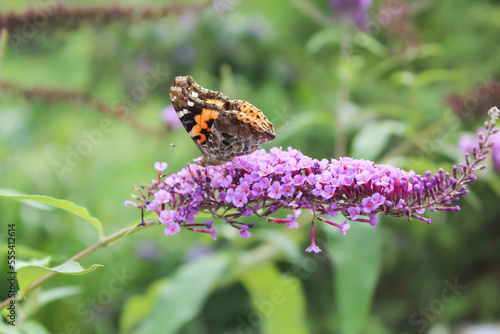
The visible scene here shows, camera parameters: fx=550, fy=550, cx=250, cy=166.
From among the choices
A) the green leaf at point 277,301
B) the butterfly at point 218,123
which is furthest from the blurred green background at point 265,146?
the butterfly at point 218,123

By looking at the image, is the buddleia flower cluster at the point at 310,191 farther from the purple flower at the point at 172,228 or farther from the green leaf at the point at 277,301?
the green leaf at the point at 277,301

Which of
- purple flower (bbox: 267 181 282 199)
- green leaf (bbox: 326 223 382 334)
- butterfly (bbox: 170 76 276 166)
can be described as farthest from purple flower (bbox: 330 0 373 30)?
purple flower (bbox: 267 181 282 199)

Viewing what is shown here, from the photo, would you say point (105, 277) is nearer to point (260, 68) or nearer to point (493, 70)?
point (260, 68)

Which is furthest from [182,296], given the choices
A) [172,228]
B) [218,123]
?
[172,228]

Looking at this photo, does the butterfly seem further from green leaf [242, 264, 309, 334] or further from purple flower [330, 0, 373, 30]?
purple flower [330, 0, 373, 30]

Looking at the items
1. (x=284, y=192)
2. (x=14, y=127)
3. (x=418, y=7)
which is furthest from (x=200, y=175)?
(x=14, y=127)

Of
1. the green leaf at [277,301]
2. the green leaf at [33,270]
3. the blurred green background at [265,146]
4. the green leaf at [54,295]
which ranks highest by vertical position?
the blurred green background at [265,146]
